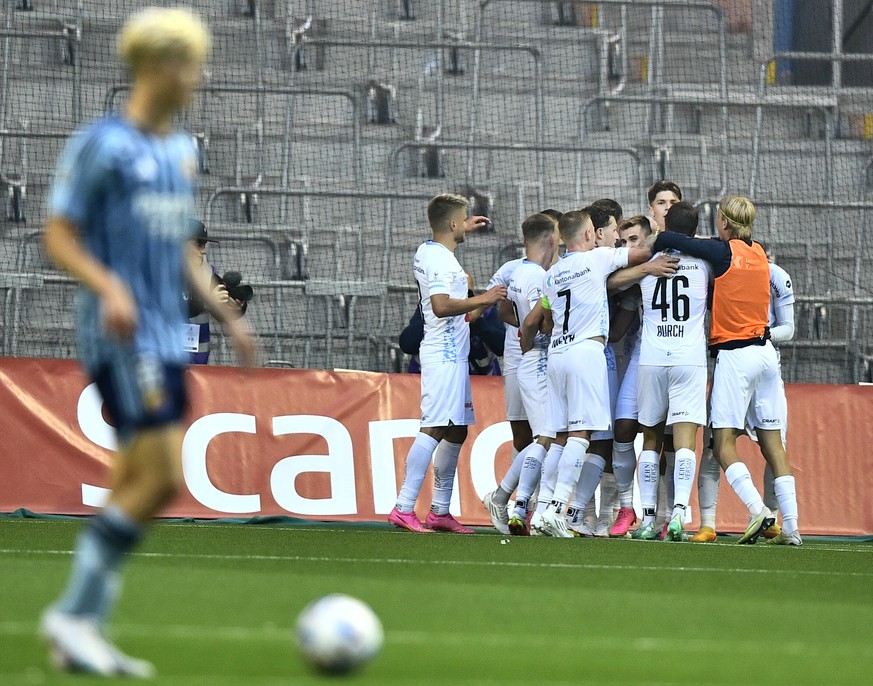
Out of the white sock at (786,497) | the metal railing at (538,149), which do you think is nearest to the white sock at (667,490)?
the white sock at (786,497)

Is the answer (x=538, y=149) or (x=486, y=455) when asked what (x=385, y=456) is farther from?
(x=538, y=149)

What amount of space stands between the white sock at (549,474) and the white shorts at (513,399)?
2.11 ft

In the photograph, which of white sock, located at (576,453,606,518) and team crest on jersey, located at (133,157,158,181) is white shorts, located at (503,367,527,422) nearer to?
white sock, located at (576,453,606,518)

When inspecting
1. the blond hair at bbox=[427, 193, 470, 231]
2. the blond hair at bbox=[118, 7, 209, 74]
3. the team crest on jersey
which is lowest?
the blond hair at bbox=[427, 193, 470, 231]

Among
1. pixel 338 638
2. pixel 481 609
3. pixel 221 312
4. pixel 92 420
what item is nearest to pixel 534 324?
pixel 92 420

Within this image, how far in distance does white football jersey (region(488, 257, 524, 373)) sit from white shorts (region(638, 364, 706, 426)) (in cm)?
119

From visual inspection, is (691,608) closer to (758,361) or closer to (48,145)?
(758,361)

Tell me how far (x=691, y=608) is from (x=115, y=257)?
2.74m

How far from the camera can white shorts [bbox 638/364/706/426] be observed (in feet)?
31.2

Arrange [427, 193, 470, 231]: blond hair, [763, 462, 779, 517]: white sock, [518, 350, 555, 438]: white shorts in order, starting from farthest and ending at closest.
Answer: [763, 462, 779, 517]: white sock, [518, 350, 555, 438]: white shorts, [427, 193, 470, 231]: blond hair

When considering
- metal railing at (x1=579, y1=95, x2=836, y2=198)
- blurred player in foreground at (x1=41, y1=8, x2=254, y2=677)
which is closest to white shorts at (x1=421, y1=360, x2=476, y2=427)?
metal railing at (x1=579, y1=95, x2=836, y2=198)

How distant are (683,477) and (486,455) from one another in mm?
2258

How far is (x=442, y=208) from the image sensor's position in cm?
990

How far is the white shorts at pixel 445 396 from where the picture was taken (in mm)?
9805
